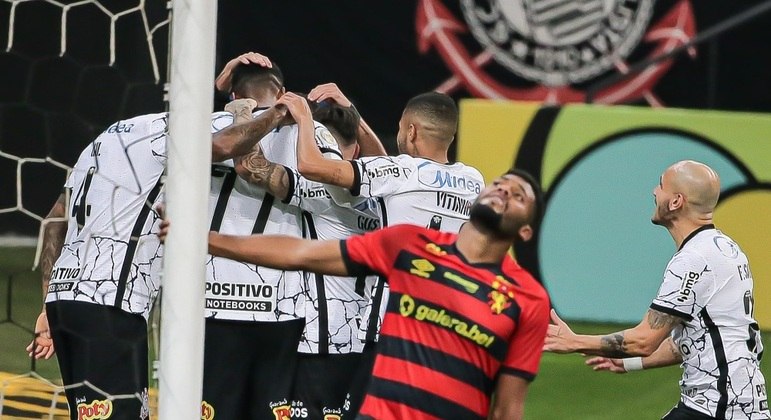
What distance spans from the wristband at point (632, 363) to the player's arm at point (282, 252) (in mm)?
1876

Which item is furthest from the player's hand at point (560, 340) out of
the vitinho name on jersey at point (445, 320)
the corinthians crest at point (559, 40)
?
the corinthians crest at point (559, 40)

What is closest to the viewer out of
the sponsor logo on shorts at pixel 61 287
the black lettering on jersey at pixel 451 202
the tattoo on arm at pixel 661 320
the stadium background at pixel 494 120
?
the tattoo on arm at pixel 661 320

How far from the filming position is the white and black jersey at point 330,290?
234 inches

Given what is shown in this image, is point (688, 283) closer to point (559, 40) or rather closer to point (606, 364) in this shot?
point (606, 364)

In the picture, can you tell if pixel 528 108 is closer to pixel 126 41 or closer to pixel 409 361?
pixel 126 41

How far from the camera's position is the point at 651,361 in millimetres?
5742

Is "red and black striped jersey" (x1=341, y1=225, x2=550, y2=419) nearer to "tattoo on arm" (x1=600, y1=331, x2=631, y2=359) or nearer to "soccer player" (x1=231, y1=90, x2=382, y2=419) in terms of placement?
"tattoo on arm" (x1=600, y1=331, x2=631, y2=359)

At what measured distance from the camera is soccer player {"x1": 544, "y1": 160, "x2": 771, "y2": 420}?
17.5 feet

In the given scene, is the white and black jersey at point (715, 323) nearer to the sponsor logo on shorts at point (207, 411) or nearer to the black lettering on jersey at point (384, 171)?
the black lettering on jersey at point (384, 171)

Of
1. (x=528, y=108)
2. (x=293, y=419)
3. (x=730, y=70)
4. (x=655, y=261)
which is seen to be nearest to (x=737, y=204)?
(x=655, y=261)

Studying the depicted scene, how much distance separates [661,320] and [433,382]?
139 centimetres

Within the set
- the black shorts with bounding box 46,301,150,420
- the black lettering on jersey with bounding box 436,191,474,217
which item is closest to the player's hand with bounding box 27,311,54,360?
the black shorts with bounding box 46,301,150,420

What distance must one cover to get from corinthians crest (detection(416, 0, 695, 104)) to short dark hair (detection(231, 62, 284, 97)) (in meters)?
6.60

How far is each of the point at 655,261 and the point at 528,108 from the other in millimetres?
1566
